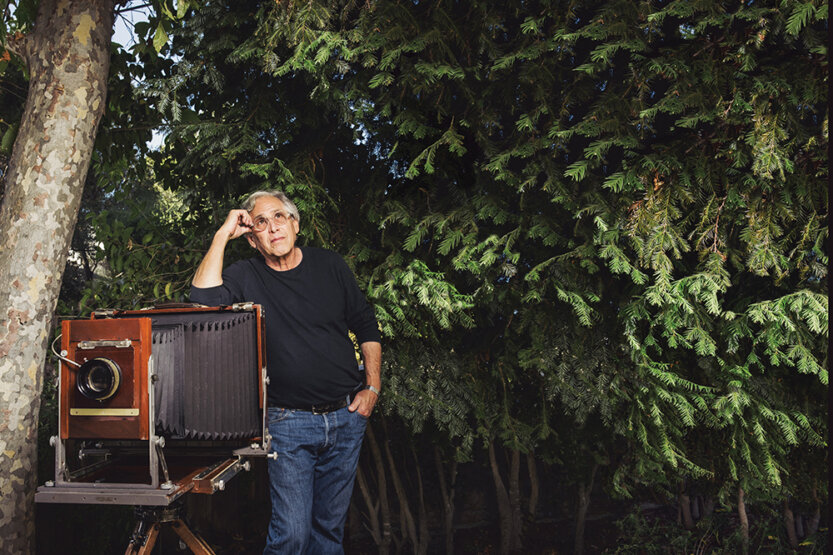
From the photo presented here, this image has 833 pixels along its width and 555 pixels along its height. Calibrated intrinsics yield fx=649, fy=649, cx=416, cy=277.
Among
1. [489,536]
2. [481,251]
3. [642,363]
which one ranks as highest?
[481,251]

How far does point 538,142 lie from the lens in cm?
338

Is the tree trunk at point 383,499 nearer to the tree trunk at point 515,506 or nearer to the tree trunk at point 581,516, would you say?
the tree trunk at point 515,506

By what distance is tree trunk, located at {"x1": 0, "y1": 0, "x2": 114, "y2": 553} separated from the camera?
3.24m

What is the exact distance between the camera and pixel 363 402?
3092 millimetres

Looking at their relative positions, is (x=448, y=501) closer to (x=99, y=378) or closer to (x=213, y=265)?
(x=213, y=265)

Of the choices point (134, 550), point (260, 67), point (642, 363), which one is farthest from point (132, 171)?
point (642, 363)

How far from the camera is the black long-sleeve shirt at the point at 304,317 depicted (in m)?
2.88

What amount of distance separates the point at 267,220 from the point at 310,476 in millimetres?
1198

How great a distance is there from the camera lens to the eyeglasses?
1.05 metres

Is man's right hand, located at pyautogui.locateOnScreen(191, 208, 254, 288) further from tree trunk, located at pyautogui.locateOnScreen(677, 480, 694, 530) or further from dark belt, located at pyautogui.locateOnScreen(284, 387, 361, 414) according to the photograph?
tree trunk, located at pyautogui.locateOnScreen(677, 480, 694, 530)

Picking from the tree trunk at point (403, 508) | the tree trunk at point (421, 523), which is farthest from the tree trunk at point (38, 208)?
the tree trunk at point (421, 523)

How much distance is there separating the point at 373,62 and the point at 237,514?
3733mm

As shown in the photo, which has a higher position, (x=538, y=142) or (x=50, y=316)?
(x=538, y=142)

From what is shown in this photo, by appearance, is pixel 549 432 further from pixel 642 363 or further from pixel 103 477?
pixel 103 477
